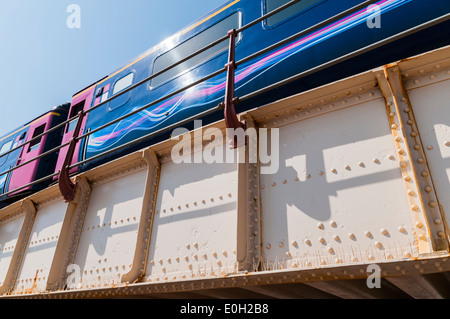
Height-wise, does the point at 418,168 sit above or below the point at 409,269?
above

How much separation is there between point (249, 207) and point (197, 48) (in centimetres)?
339

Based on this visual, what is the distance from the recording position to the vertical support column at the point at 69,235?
3591 mm

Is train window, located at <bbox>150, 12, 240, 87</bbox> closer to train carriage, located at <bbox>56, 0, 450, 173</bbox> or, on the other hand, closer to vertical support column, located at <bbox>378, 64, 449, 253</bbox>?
train carriage, located at <bbox>56, 0, 450, 173</bbox>

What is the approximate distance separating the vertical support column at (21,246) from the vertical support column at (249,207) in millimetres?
3590

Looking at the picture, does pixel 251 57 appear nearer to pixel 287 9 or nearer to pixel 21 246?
pixel 287 9

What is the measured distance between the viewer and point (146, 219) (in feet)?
10.5

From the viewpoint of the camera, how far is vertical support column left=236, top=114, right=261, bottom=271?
236 centimetres

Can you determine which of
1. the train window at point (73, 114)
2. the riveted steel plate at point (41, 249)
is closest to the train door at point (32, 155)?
the train window at point (73, 114)

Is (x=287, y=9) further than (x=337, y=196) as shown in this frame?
Yes

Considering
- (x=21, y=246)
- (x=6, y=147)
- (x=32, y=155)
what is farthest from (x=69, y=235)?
(x=6, y=147)

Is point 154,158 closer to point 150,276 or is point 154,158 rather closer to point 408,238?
point 150,276

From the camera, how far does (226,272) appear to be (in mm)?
2422
